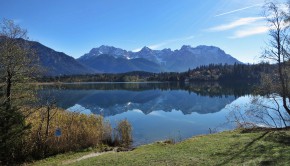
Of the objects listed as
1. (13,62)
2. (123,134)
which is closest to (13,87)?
(13,62)

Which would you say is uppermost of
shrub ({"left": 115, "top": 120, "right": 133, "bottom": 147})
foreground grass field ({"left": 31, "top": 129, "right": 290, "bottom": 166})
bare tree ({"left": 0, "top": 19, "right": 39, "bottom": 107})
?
bare tree ({"left": 0, "top": 19, "right": 39, "bottom": 107})

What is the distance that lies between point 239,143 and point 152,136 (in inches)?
653

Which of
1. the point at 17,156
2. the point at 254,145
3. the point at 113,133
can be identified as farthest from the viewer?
the point at 113,133

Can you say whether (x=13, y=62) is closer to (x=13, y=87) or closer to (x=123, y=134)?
(x=13, y=87)

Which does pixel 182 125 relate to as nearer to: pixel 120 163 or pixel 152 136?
pixel 152 136

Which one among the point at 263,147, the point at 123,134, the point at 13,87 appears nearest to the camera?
the point at 263,147

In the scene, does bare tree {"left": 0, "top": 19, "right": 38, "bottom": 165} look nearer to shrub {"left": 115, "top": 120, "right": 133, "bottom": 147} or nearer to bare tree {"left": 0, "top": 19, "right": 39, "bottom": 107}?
bare tree {"left": 0, "top": 19, "right": 39, "bottom": 107}

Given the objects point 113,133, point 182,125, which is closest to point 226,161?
point 113,133

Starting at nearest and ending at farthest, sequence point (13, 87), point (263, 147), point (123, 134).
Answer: point (263, 147) < point (13, 87) < point (123, 134)

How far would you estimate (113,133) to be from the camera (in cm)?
2727

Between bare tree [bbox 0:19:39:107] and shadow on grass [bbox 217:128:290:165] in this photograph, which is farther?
bare tree [bbox 0:19:39:107]

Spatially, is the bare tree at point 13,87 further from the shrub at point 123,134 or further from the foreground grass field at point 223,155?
the shrub at point 123,134

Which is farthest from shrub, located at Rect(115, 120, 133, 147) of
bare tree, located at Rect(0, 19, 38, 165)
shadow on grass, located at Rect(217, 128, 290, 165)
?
shadow on grass, located at Rect(217, 128, 290, 165)

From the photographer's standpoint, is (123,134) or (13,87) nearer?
(13,87)
